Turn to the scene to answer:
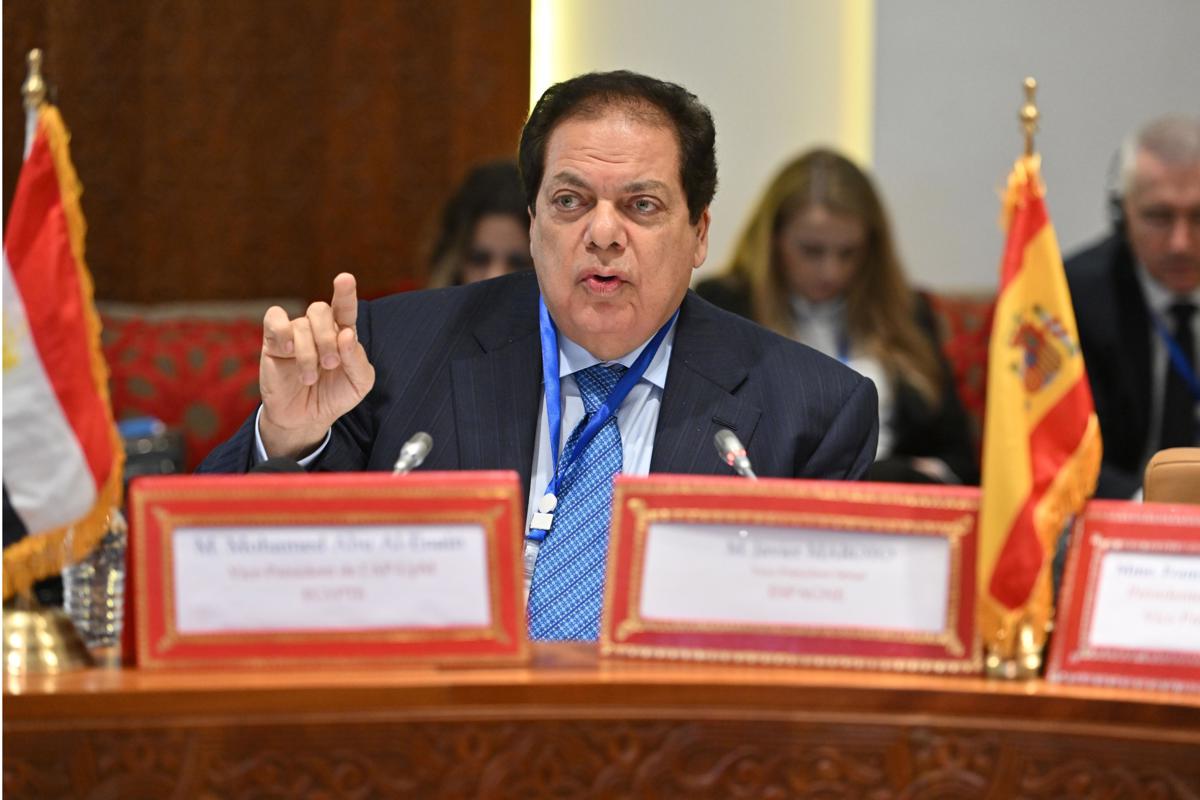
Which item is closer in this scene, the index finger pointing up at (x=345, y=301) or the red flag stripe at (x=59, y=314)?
the red flag stripe at (x=59, y=314)

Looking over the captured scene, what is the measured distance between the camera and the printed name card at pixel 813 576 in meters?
1.60

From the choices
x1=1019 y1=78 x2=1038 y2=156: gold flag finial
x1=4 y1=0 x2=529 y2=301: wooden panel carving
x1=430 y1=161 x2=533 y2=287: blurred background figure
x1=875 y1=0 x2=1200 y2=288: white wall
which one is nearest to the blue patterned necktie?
x1=1019 y1=78 x2=1038 y2=156: gold flag finial

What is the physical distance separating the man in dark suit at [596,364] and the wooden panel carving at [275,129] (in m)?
2.20

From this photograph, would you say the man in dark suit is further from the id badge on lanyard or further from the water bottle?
the water bottle

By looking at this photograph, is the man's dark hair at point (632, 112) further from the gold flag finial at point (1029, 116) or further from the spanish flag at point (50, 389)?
the spanish flag at point (50, 389)

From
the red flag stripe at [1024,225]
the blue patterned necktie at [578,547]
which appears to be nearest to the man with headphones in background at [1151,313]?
the blue patterned necktie at [578,547]

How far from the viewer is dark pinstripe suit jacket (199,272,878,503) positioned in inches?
90.1

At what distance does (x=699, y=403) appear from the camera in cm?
237

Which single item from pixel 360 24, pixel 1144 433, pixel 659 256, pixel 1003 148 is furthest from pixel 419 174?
pixel 659 256

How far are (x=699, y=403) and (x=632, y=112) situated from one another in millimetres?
442

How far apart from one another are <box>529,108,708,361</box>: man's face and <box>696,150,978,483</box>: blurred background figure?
1.70 meters

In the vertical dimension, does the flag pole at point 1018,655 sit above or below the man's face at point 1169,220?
below

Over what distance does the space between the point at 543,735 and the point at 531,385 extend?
0.90 m

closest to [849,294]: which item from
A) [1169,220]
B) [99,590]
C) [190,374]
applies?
[1169,220]
